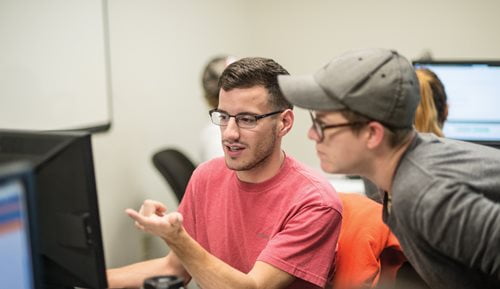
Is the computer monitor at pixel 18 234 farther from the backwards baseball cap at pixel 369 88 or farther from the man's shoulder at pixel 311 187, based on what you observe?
the man's shoulder at pixel 311 187

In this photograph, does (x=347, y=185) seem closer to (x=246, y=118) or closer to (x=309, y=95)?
(x=246, y=118)

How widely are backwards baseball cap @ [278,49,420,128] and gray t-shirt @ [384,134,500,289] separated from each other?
95 mm

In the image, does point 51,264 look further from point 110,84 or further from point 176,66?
point 176,66

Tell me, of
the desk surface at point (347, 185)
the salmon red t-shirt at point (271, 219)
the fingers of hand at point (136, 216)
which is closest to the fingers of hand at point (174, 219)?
the fingers of hand at point (136, 216)

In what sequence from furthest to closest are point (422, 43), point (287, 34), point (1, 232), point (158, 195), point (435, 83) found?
point (287, 34), point (422, 43), point (158, 195), point (435, 83), point (1, 232)

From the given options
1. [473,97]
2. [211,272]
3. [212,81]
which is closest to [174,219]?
[211,272]

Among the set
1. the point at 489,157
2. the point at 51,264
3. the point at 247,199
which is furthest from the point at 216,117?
the point at 489,157

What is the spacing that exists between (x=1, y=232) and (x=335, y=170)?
0.70m

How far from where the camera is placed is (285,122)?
5.50ft

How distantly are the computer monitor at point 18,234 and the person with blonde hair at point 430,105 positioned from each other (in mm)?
1562

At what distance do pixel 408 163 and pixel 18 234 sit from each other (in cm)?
75

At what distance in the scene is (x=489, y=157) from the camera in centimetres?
124

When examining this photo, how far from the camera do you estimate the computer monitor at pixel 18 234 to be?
2.74ft

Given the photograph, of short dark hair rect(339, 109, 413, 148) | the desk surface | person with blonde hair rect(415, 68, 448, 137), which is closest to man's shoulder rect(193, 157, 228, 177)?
short dark hair rect(339, 109, 413, 148)
